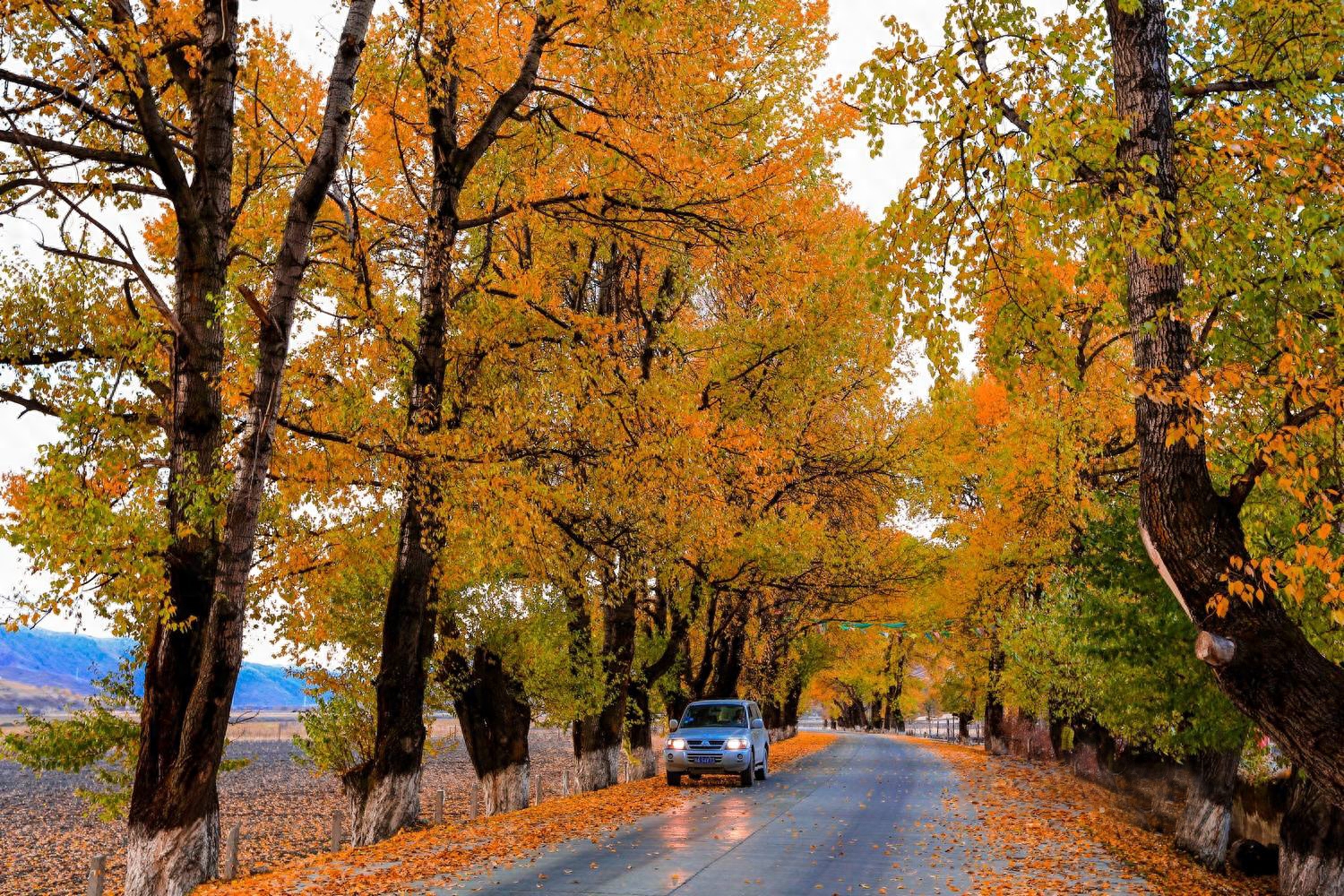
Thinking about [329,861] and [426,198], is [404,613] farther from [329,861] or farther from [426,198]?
[426,198]

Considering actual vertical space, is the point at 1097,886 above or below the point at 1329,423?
below

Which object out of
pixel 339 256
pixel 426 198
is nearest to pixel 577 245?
pixel 426 198

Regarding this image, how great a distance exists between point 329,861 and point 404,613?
3627mm

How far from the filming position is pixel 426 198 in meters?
18.1

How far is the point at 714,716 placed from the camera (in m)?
23.1

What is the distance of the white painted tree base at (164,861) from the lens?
9664 millimetres

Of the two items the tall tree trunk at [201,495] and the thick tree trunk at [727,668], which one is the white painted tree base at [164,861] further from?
the thick tree trunk at [727,668]

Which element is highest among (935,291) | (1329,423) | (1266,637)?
(935,291)

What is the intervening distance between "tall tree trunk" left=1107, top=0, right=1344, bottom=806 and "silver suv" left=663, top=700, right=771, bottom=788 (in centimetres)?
1560

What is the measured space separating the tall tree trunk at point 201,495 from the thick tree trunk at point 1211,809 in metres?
14.9

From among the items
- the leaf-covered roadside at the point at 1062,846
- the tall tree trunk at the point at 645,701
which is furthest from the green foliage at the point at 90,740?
the leaf-covered roadside at the point at 1062,846

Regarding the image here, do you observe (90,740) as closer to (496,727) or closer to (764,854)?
(496,727)

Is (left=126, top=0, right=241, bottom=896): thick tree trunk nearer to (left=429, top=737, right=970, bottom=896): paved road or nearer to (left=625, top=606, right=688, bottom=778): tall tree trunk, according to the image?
(left=429, top=737, right=970, bottom=896): paved road

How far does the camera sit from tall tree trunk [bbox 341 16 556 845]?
13898mm
